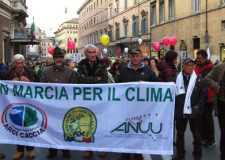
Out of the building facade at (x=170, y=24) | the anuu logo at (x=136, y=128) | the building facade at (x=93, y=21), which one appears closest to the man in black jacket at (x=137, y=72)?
the anuu logo at (x=136, y=128)

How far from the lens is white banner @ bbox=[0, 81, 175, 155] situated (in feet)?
14.7

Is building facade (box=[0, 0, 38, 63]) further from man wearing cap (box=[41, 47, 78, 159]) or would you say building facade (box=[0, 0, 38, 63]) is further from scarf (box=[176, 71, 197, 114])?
scarf (box=[176, 71, 197, 114])

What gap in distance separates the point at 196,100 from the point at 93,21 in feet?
198

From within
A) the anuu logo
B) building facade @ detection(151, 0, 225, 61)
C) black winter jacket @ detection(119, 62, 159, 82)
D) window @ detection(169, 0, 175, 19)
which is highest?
window @ detection(169, 0, 175, 19)

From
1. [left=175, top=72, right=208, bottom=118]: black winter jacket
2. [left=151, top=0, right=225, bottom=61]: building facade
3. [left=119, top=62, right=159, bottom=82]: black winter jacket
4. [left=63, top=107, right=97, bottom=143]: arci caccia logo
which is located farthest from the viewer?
[left=151, top=0, right=225, bottom=61]: building facade

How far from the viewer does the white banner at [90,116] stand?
4.49 meters

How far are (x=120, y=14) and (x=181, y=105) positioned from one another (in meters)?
40.8

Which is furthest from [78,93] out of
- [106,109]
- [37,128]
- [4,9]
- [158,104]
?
[4,9]

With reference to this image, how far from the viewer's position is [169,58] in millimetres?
5652

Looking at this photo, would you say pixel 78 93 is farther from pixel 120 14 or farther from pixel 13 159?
pixel 120 14

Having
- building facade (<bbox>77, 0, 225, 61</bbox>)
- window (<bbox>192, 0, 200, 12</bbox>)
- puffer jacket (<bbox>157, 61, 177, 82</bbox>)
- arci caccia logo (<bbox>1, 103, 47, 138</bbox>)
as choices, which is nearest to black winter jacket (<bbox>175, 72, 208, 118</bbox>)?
puffer jacket (<bbox>157, 61, 177, 82</bbox>)

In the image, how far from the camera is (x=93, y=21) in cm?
6356

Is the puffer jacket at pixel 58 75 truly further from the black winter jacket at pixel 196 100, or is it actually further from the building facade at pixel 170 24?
the building facade at pixel 170 24

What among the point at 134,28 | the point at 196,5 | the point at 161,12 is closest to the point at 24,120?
the point at 196,5
